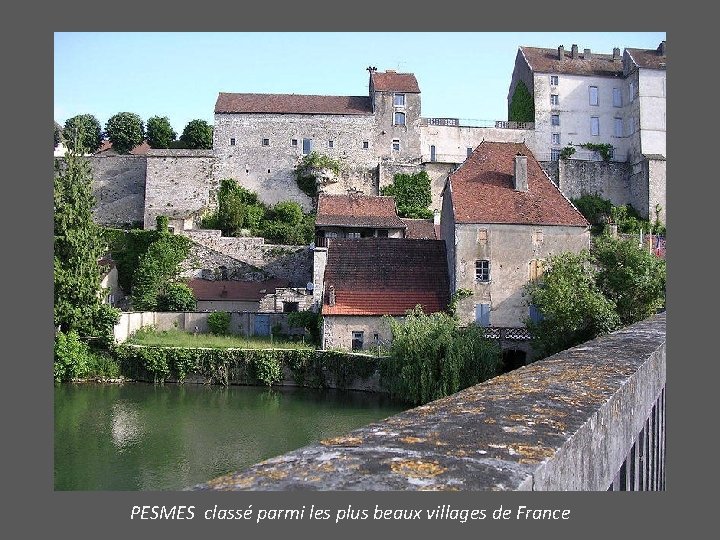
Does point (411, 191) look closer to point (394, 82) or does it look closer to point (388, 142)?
point (388, 142)

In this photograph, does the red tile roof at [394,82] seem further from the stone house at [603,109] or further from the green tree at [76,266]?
the green tree at [76,266]

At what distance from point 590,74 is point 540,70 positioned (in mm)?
3808

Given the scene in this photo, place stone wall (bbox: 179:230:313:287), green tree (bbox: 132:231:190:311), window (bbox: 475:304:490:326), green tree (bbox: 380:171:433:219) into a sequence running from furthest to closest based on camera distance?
green tree (bbox: 380:171:433:219)
stone wall (bbox: 179:230:313:287)
green tree (bbox: 132:231:190:311)
window (bbox: 475:304:490:326)

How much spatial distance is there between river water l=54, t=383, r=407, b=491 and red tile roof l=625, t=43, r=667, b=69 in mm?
37545

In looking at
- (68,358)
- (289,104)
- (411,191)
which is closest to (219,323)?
(68,358)

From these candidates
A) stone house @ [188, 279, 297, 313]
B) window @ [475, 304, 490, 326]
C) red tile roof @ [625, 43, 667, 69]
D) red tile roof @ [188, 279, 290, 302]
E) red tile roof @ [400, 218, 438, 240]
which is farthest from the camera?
Answer: red tile roof @ [625, 43, 667, 69]

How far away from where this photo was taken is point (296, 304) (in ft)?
121

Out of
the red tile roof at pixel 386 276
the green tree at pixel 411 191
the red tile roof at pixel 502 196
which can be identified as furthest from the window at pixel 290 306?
the green tree at pixel 411 191

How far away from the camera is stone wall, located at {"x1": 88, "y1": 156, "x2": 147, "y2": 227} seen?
53.6 meters

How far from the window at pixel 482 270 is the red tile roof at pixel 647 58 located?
103 feet

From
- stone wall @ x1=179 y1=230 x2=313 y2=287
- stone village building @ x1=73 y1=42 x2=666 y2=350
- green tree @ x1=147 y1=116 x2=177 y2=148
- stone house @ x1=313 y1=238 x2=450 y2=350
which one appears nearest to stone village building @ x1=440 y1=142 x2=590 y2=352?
stone house @ x1=313 y1=238 x2=450 y2=350

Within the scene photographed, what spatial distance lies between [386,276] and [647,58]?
33.6m

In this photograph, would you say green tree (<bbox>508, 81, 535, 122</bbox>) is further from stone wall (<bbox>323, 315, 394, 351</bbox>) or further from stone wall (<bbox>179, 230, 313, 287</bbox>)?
stone wall (<bbox>323, 315, 394, 351</bbox>)

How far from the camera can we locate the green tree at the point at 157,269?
131 feet
